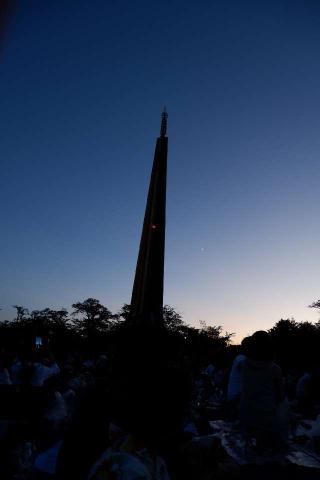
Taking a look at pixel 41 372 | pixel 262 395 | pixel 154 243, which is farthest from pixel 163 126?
pixel 262 395

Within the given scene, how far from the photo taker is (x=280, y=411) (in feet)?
14.8

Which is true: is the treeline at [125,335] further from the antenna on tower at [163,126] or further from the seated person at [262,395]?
the antenna on tower at [163,126]

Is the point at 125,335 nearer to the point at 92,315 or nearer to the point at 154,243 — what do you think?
the point at 154,243

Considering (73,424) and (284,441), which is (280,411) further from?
(73,424)

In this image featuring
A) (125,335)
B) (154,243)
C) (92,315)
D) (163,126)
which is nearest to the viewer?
(125,335)

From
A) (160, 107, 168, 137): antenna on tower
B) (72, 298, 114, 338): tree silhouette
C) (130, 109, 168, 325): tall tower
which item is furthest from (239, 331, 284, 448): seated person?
(72, 298, 114, 338): tree silhouette

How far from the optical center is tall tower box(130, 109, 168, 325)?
3162 centimetres

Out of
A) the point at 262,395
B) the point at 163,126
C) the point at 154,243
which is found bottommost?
the point at 262,395

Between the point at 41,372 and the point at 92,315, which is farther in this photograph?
the point at 92,315

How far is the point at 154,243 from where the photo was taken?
3275 cm

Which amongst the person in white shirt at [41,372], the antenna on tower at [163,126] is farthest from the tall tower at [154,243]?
the person in white shirt at [41,372]

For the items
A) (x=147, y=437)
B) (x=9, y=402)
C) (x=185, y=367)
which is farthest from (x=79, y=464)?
(x=9, y=402)

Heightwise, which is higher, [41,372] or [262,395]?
[41,372]

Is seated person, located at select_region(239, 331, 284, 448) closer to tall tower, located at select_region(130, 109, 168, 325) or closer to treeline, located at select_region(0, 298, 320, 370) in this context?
treeline, located at select_region(0, 298, 320, 370)
